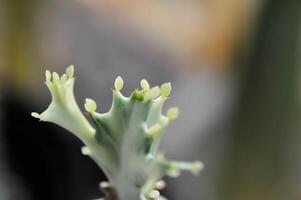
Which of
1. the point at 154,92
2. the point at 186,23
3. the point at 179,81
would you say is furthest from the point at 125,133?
the point at 186,23

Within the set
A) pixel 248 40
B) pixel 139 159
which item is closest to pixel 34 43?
pixel 248 40

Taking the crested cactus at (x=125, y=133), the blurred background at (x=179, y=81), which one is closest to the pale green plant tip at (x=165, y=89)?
the crested cactus at (x=125, y=133)

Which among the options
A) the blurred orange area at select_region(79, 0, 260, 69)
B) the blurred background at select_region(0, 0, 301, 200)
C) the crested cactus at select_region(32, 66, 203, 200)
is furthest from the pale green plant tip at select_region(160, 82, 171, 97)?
the blurred orange area at select_region(79, 0, 260, 69)

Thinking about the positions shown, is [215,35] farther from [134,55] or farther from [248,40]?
[248,40]

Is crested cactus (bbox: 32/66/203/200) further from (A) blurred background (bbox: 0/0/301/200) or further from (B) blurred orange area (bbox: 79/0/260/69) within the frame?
(B) blurred orange area (bbox: 79/0/260/69)

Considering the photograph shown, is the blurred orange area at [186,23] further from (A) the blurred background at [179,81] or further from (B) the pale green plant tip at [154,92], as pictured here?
(B) the pale green plant tip at [154,92]

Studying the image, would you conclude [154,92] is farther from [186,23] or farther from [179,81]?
[186,23]
